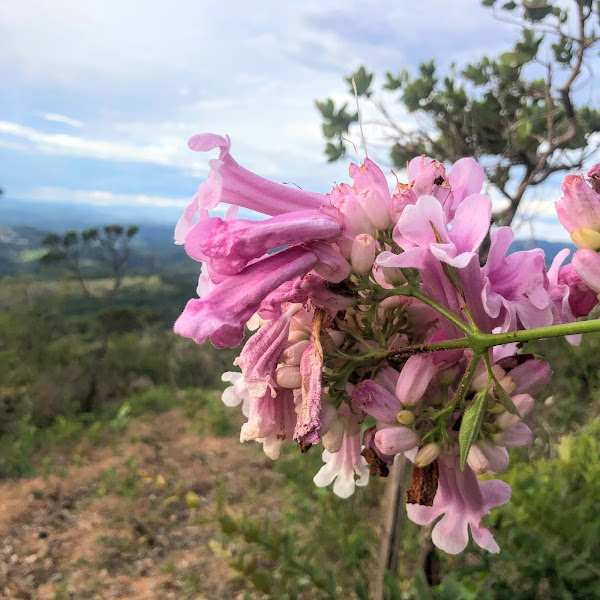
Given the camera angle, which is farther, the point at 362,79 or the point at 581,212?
the point at 362,79

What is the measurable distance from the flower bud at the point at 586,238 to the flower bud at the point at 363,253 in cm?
19

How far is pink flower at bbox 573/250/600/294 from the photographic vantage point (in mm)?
467

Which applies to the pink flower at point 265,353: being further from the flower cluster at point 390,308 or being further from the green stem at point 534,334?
Result: the green stem at point 534,334

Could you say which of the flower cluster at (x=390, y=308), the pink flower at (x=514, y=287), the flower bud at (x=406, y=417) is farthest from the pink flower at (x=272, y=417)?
the pink flower at (x=514, y=287)

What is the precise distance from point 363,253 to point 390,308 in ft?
0.27

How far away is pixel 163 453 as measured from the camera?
4.39 m

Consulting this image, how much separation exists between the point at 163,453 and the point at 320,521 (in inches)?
78.1

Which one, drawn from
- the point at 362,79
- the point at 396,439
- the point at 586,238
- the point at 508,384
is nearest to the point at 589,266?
the point at 586,238

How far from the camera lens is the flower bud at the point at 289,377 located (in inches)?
20.3

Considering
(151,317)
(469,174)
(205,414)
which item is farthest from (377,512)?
(151,317)

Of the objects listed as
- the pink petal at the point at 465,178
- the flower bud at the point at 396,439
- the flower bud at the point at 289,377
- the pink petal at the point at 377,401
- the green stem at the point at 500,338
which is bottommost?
the flower bud at the point at 396,439

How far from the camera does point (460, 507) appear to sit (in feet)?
1.94

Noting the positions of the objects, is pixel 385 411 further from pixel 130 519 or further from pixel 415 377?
pixel 130 519

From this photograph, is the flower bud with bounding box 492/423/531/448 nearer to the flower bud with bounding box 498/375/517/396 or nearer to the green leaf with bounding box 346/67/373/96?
the flower bud with bounding box 498/375/517/396
